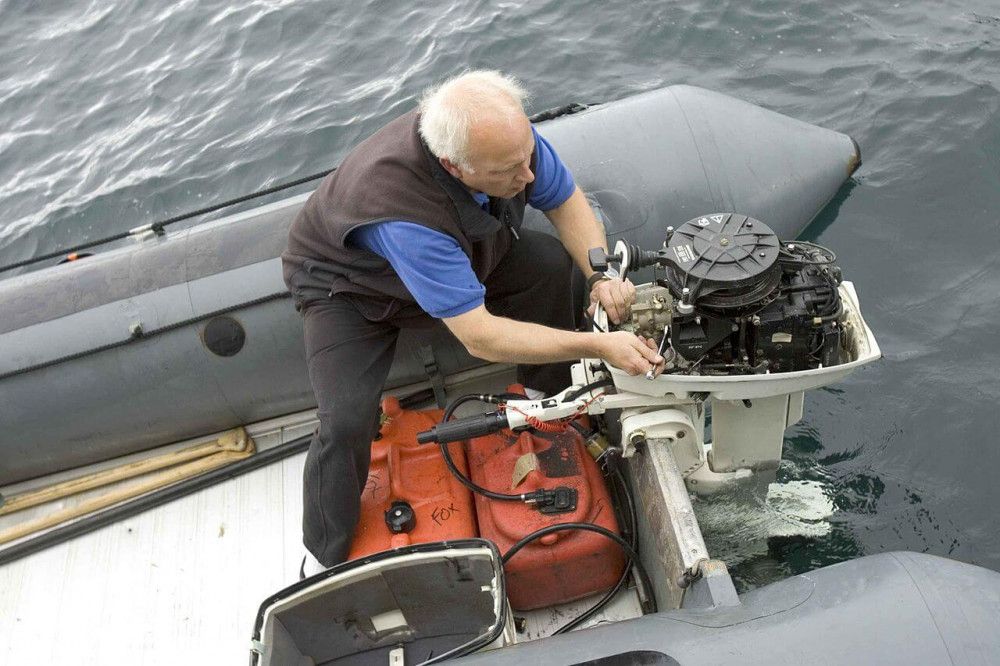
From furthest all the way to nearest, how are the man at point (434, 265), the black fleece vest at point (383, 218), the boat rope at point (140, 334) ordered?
the boat rope at point (140, 334), the black fleece vest at point (383, 218), the man at point (434, 265)

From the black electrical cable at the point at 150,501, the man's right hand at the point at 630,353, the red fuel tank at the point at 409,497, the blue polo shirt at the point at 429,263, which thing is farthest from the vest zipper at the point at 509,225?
the black electrical cable at the point at 150,501

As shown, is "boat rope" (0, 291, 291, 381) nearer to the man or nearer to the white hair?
the man

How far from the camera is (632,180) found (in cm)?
324

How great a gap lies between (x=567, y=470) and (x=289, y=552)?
1143 millimetres

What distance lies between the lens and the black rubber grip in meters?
2.46

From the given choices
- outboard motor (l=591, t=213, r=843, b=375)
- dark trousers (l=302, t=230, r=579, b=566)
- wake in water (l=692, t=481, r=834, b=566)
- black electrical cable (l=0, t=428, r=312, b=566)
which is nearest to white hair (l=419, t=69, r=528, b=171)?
outboard motor (l=591, t=213, r=843, b=375)

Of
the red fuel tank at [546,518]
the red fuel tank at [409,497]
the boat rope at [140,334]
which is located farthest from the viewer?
the boat rope at [140,334]

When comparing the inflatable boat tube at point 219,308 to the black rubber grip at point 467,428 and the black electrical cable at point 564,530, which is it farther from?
the black electrical cable at point 564,530

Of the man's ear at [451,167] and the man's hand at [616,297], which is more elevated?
the man's ear at [451,167]

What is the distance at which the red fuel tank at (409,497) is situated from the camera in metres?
2.69

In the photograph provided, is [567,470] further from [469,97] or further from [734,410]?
[469,97]

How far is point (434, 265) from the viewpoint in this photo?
7.86 ft

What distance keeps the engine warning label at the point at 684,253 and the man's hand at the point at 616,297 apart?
10.0 inches

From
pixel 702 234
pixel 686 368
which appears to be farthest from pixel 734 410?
pixel 702 234
